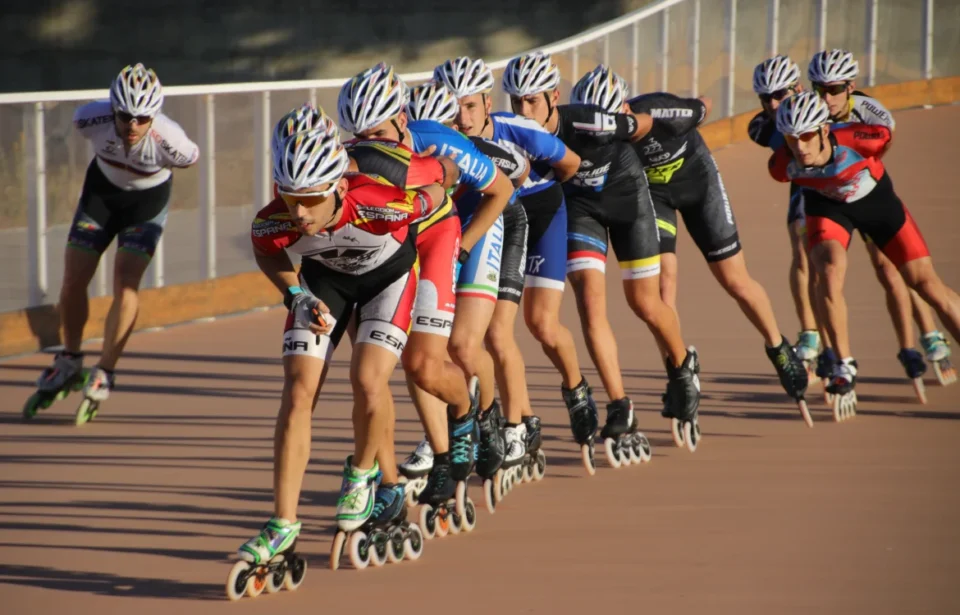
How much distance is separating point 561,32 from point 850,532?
2000 centimetres

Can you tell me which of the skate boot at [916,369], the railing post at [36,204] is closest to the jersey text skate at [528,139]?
the skate boot at [916,369]

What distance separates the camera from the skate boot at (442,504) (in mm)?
6922

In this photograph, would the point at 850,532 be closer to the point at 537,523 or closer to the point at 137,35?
the point at 537,523

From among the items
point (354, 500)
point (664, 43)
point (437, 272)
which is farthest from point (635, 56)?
point (354, 500)

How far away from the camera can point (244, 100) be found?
1338cm

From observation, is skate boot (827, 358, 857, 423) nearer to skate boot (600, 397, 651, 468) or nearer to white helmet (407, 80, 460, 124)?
skate boot (600, 397, 651, 468)

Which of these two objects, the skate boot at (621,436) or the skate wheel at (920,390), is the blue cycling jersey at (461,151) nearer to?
the skate boot at (621,436)

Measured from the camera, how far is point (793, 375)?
371 inches

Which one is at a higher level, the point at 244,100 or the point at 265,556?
the point at 244,100

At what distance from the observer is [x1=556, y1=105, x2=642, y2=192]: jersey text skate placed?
8.55m

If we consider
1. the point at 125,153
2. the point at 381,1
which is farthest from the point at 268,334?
the point at 381,1

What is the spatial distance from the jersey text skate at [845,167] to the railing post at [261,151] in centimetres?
525

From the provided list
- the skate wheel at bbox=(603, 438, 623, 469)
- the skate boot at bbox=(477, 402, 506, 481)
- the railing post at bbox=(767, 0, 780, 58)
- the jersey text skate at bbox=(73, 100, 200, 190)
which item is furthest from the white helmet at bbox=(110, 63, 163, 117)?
the railing post at bbox=(767, 0, 780, 58)

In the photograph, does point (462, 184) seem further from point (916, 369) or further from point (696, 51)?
point (696, 51)
